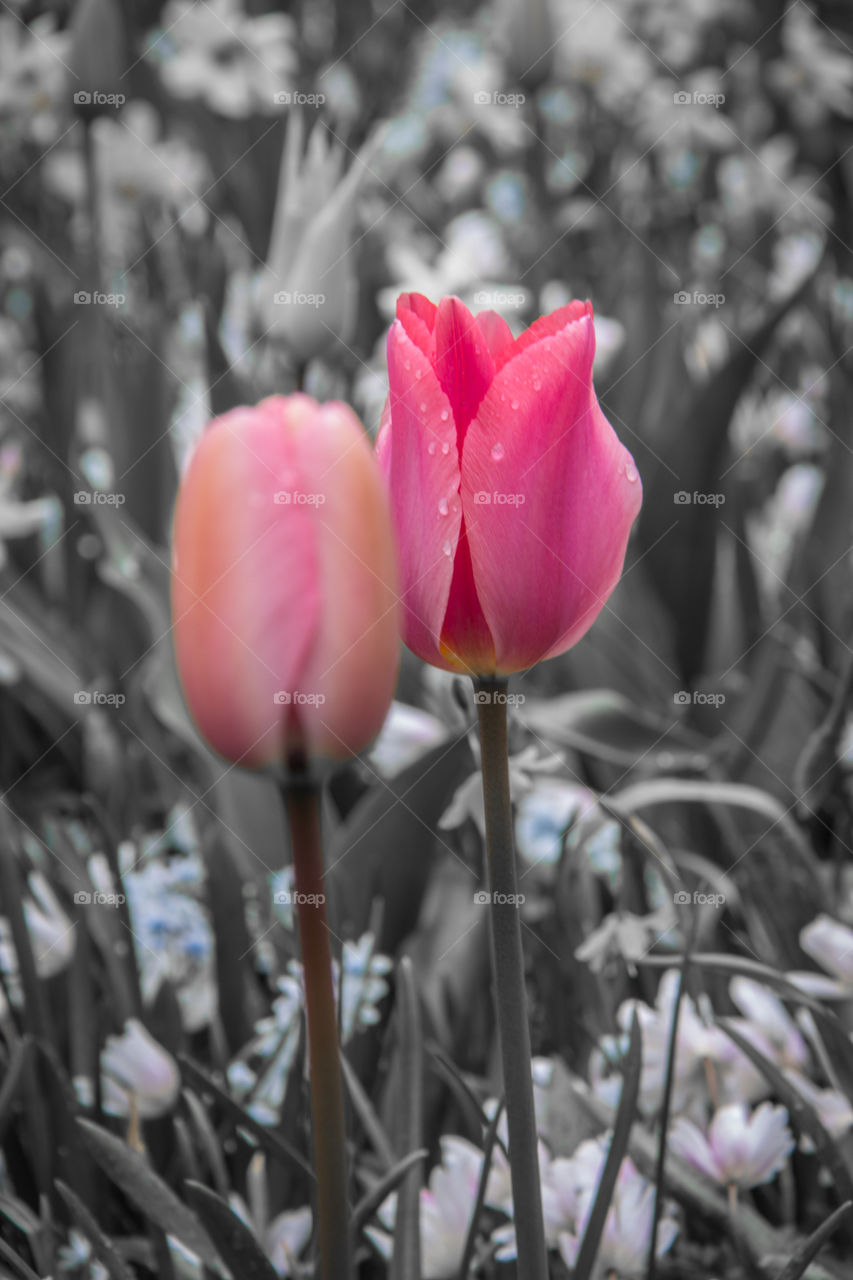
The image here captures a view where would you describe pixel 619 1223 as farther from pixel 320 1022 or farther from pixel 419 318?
pixel 419 318

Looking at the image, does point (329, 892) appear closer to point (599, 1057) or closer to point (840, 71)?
point (599, 1057)

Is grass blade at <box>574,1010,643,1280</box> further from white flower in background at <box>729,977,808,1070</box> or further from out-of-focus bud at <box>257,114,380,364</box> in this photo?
out-of-focus bud at <box>257,114,380,364</box>

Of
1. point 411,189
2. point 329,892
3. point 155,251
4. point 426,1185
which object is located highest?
point 411,189

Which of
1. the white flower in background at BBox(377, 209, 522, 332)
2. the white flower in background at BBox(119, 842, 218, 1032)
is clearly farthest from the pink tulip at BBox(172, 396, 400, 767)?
the white flower in background at BBox(377, 209, 522, 332)

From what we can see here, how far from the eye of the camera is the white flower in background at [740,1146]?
1.58 feet

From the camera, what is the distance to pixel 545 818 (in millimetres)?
836

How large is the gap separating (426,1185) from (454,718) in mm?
238

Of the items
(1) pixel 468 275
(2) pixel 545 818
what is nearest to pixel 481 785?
(2) pixel 545 818

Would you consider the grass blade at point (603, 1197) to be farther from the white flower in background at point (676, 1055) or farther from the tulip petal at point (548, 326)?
the tulip petal at point (548, 326)

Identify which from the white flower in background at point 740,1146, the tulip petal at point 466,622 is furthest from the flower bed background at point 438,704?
the tulip petal at point 466,622

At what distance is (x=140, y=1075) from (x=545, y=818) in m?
0.36

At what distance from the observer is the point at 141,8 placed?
2.26 metres

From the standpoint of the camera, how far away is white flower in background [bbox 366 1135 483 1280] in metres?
0.49

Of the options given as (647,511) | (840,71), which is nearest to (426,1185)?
(647,511)
